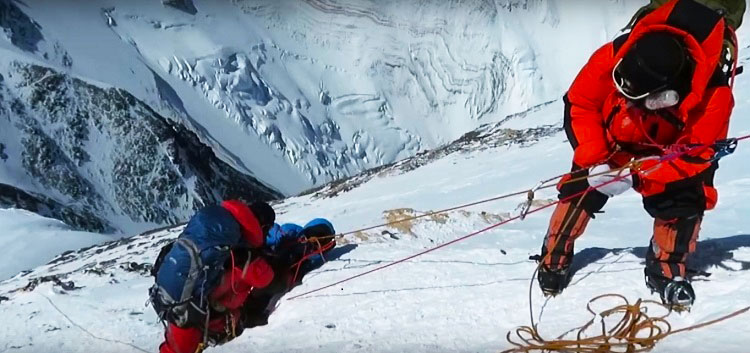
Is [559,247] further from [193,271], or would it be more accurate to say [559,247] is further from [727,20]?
[193,271]

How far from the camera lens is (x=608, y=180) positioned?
347 centimetres

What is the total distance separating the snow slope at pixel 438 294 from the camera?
372 cm

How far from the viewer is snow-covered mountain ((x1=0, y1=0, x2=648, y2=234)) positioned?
3697 centimetres

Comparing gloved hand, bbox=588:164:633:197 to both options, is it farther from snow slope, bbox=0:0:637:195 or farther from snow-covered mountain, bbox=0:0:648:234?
snow slope, bbox=0:0:637:195

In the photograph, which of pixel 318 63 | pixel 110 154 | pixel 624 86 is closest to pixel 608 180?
pixel 624 86

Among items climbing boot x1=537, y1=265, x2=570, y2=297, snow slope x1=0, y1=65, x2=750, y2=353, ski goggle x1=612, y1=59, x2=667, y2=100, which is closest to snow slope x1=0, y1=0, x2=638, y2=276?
snow slope x1=0, y1=65, x2=750, y2=353

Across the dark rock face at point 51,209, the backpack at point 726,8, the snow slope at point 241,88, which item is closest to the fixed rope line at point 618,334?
the backpack at point 726,8

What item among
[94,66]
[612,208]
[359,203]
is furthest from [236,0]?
[612,208]

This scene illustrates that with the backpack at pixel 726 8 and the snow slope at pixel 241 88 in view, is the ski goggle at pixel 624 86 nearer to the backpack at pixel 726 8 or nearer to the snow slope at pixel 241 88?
the backpack at pixel 726 8

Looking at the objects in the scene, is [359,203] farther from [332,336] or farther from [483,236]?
[332,336]

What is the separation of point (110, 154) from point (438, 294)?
122ft

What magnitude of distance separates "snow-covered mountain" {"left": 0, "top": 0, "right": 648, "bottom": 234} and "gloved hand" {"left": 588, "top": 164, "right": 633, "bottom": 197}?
2957 centimetres

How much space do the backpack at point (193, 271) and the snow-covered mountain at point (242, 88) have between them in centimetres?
2820

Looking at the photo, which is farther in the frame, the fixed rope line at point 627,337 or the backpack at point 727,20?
the backpack at point 727,20
